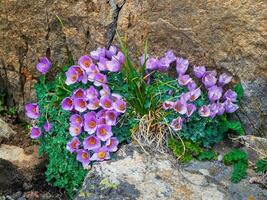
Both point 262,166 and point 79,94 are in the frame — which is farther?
point 79,94

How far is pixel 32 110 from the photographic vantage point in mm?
5148

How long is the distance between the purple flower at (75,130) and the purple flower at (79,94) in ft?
0.76

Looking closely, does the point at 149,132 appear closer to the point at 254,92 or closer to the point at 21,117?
the point at 254,92

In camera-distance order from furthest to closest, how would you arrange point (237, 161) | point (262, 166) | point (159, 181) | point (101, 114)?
1. point (101, 114)
2. point (237, 161)
3. point (262, 166)
4. point (159, 181)

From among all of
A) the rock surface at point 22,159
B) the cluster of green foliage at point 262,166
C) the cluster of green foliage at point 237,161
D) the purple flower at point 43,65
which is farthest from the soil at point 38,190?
the cluster of green foliage at point 262,166

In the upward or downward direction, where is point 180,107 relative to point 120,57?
downward

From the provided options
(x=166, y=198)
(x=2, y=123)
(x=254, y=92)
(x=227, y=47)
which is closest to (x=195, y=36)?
(x=227, y=47)

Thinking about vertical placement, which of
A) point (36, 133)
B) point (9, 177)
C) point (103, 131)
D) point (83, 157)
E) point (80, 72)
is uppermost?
point (80, 72)

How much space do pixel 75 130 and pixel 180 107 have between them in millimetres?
847

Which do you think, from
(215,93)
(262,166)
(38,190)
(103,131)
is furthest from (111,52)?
(262,166)

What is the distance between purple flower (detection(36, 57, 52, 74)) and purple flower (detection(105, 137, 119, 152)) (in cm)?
100

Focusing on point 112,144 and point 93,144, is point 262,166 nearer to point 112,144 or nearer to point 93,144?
point 112,144

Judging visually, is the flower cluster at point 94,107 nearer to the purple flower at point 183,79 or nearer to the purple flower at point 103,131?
the purple flower at point 103,131

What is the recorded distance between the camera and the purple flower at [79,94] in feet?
15.8
